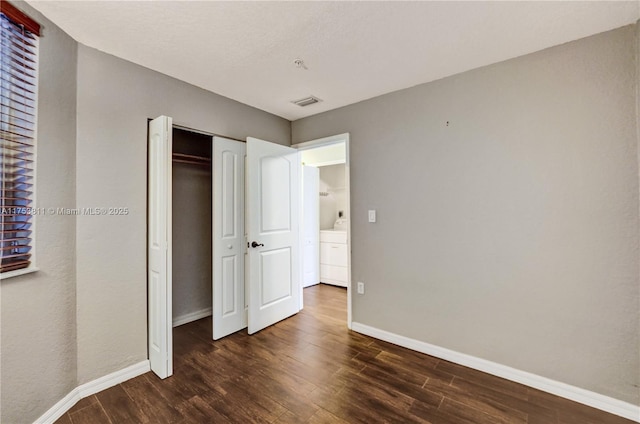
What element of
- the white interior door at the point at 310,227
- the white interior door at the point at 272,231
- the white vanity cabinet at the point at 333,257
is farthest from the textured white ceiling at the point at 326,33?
the white vanity cabinet at the point at 333,257

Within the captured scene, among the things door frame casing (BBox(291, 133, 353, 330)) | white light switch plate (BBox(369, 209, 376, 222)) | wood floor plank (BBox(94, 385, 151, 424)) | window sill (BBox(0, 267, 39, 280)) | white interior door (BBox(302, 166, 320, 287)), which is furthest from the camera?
white interior door (BBox(302, 166, 320, 287))

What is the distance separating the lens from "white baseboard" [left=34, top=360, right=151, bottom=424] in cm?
164

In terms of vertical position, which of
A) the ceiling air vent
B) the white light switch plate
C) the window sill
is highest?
the ceiling air vent

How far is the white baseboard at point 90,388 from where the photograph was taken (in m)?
1.64

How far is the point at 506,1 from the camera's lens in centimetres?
150

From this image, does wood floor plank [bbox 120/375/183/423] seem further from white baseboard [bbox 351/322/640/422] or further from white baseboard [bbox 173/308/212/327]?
white baseboard [bbox 351/322/640/422]

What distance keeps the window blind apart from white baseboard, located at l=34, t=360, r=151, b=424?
0.93 m

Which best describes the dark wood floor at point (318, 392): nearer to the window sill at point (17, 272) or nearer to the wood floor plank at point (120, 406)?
the wood floor plank at point (120, 406)

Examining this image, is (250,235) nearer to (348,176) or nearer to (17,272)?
(348,176)

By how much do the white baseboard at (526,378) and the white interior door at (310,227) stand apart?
208 centimetres

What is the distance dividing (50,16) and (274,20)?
138cm

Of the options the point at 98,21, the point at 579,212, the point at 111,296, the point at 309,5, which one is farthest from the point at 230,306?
the point at 579,212

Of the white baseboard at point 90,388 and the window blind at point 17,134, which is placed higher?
the window blind at point 17,134

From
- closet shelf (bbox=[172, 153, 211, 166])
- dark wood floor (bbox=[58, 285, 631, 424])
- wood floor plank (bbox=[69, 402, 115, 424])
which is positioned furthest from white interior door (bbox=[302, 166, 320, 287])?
wood floor plank (bbox=[69, 402, 115, 424])
